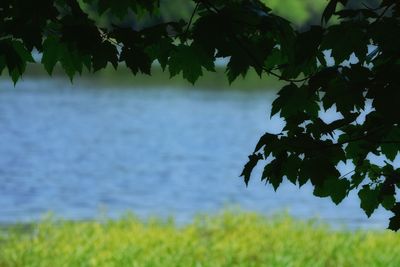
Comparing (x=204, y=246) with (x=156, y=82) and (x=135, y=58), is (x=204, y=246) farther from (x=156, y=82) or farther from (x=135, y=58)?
(x=156, y=82)

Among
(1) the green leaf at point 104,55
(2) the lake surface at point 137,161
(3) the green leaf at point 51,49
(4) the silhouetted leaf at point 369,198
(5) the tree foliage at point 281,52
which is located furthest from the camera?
(2) the lake surface at point 137,161

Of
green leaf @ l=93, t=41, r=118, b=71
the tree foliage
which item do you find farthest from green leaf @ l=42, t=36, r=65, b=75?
green leaf @ l=93, t=41, r=118, b=71

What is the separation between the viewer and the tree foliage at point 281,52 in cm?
373

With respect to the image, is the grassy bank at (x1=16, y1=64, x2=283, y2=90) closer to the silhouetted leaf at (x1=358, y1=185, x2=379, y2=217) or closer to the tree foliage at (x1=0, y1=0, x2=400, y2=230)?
the silhouetted leaf at (x1=358, y1=185, x2=379, y2=217)

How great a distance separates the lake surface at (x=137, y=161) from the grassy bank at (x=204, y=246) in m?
1.74

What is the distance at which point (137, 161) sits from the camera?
1190 inches

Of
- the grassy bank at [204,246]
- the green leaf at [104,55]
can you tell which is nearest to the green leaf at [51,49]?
the green leaf at [104,55]

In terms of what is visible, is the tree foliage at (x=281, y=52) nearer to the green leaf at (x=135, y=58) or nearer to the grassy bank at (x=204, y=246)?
the green leaf at (x=135, y=58)

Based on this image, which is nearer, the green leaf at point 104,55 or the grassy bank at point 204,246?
the green leaf at point 104,55

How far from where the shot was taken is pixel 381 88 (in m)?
3.61

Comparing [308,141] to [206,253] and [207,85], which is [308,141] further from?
[207,85]

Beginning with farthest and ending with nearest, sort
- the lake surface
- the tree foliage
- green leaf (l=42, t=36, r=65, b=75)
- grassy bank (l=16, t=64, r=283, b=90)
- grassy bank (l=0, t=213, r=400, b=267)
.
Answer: grassy bank (l=16, t=64, r=283, b=90), the lake surface, grassy bank (l=0, t=213, r=400, b=267), green leaf (l=42, t=36, r=65, b=75), the tree foliage

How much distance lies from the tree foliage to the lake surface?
1004cm

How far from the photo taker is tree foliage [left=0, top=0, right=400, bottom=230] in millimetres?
3732
